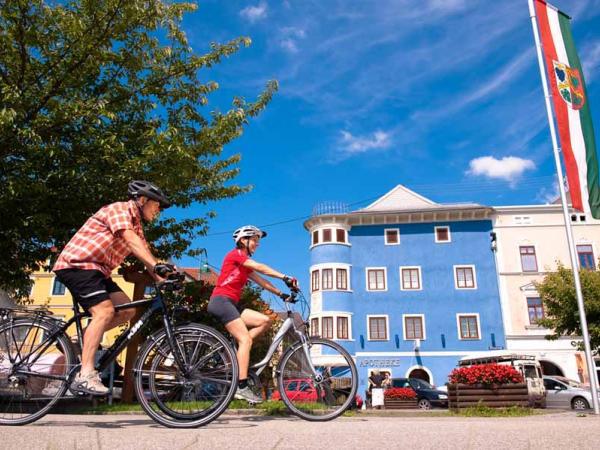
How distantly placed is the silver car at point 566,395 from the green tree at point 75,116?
2007 cm

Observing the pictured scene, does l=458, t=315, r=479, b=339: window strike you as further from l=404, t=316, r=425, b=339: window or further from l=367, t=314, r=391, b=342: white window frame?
l=367, t=314, r=391, b=342: white window frame

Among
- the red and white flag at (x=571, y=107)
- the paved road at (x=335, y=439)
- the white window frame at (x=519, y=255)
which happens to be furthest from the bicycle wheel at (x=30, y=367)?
the white window frame at (x=519, y=255)

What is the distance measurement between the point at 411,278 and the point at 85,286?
3671 centimetres

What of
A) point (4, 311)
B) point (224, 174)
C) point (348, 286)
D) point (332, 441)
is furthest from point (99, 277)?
point (348, 286)

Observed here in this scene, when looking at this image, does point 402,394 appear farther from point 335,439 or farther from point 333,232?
point 335,439

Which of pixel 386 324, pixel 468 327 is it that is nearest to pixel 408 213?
pixel 386 324

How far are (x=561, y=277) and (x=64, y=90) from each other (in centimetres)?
2464

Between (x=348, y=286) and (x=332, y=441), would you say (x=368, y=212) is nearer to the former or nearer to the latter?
(x=348, y=286)

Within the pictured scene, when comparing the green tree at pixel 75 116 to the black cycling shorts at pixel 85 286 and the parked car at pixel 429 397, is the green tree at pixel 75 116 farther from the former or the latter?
the parked car at pixel 429 397

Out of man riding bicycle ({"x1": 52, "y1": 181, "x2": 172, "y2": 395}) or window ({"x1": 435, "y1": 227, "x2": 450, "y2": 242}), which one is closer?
man riding bicycle ({"x1": 52, "y1": 181, "x2": 172, "y2": 395})

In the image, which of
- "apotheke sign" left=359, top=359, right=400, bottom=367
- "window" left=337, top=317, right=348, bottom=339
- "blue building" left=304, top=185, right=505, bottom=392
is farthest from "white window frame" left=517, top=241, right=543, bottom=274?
"window" left=337, top=317, right=348, bottom=339

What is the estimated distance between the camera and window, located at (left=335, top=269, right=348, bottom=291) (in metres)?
38.2

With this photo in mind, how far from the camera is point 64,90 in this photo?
8992 mm

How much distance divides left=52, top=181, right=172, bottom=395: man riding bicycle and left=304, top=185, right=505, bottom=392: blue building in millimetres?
33106
